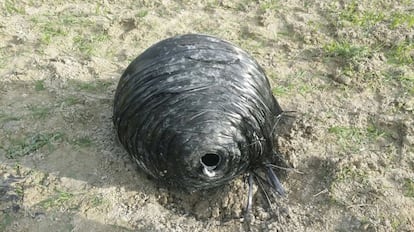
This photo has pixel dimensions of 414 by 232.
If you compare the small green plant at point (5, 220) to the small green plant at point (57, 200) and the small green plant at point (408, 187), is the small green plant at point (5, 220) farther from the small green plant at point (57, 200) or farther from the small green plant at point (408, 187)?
the small green plant at point (408, 187)

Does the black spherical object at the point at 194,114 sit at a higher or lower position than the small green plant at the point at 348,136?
higher

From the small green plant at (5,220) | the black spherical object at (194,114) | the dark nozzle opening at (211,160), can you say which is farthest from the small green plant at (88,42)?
the dark nozzle opening at (211,160)

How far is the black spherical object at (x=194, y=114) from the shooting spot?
3.62m

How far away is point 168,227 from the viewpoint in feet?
12.8

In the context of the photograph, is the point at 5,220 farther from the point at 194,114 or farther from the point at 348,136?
the point at 348,136

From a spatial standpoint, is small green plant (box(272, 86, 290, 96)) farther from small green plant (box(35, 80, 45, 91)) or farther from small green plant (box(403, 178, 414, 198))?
small green plant (box(35, 80, 45, 91))

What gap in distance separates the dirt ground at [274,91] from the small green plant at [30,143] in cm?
1

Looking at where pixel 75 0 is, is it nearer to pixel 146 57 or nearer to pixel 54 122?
pixel 54 122

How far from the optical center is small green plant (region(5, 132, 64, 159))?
447 cm

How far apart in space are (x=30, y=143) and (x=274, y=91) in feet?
7.69

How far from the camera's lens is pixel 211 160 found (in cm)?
376

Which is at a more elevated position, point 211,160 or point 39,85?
point 211,160


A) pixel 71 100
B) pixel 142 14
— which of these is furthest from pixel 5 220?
pixel 142 14

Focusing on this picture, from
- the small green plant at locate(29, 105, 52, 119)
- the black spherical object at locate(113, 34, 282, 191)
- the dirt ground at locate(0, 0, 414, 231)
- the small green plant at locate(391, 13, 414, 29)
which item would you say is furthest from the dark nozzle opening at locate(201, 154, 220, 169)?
the small green plant at locate(391, 13, 414, 29)
